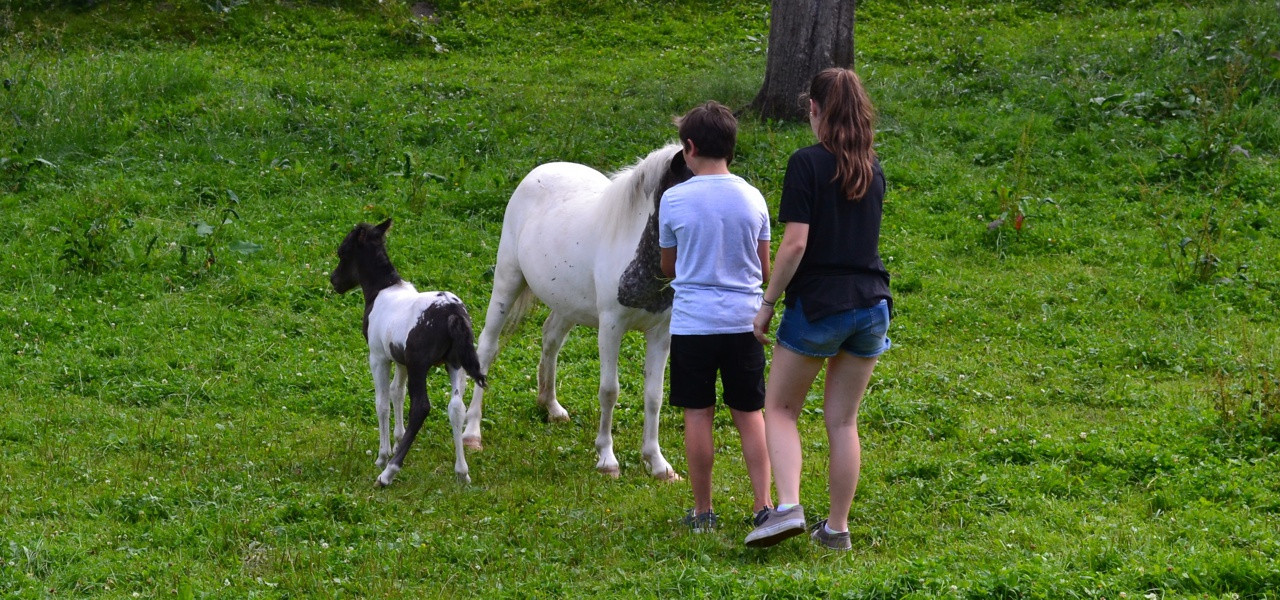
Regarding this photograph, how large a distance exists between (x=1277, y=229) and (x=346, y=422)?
25.6 feet

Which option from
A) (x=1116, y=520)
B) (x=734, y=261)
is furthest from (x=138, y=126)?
(x=1116, y=520)

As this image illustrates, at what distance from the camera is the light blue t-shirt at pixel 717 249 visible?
5.05m

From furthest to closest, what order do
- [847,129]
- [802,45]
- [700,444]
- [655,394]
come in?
1. [802,45]
2. [655,394]
3. [700,444]
4. [847,129]

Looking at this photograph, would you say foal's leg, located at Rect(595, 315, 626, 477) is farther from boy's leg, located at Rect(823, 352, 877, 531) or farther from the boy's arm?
boy's leg, located at Rect(823, 352, 877, 531)

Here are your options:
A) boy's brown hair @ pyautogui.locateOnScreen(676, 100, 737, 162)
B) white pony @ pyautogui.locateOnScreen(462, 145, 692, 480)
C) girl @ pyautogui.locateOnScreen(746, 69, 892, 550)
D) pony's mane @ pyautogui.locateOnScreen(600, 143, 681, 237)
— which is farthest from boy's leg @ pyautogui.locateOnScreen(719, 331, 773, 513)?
pony's mane @ pyautogui.locateOnScreen(600, 143, 681, 237)

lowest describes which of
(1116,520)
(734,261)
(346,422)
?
(346,422)

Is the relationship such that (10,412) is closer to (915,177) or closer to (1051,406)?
(1051,406)

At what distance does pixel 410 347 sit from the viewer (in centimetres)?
623

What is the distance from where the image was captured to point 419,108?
1334cm

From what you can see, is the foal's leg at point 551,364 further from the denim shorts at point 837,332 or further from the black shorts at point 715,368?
the denim shorts at point 837,332

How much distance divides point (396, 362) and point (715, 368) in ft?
6.96

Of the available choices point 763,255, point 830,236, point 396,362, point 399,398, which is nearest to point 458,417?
point 396,362

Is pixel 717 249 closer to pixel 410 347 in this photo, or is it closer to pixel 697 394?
pixel 697 394

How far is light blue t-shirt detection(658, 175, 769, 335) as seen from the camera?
199 inches
